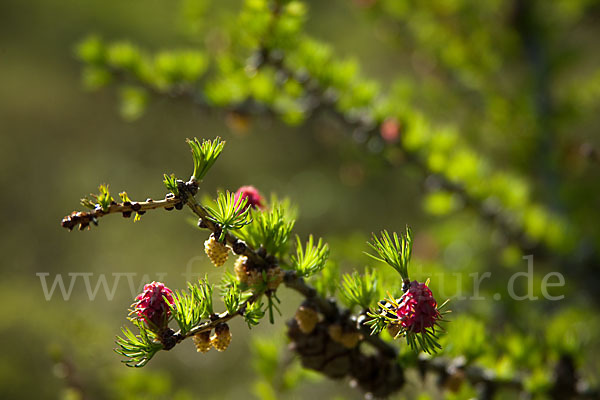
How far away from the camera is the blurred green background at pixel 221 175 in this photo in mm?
980

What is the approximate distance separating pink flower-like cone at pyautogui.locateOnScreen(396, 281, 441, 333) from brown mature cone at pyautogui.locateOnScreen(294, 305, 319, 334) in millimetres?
93

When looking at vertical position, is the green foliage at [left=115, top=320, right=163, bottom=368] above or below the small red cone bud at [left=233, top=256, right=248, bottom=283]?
below

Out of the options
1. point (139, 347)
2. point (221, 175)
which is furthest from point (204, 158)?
point (221, 175)

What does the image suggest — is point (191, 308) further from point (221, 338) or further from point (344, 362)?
point (344, 362)

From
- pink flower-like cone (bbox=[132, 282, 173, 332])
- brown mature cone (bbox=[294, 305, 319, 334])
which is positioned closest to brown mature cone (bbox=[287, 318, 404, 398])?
brown mature cone (bbox=[294, 305, 319, 334])

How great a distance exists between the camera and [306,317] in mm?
382

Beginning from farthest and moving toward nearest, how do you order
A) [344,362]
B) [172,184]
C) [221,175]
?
[221,175]
[344,362]
[172,184]

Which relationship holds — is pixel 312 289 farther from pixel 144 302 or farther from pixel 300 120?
pixel 300 120

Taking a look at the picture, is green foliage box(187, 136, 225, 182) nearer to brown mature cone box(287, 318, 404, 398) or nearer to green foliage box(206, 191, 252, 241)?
green foliage box(206, 191, 252, 241)

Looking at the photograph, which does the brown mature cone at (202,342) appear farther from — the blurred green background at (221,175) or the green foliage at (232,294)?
the blurred green background at (221,175)

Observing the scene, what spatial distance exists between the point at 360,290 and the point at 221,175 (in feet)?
6.93

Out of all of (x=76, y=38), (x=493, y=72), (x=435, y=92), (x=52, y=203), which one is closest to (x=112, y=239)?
(x=52, y=203)

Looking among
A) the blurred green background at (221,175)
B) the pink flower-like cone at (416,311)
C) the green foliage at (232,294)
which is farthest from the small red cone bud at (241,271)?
the blurred green background at (221,175)

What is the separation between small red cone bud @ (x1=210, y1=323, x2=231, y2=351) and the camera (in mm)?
333
